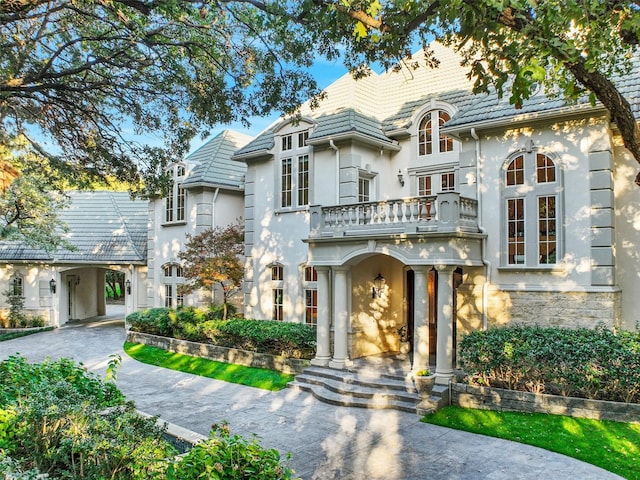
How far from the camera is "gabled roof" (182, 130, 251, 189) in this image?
21.3 metres

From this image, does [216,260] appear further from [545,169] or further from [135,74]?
[545,169]

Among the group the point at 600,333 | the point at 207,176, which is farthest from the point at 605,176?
the point at 207,176

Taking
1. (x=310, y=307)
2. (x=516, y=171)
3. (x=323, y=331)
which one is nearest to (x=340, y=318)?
(x=323, y=331)

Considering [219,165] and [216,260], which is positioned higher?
[219,165]

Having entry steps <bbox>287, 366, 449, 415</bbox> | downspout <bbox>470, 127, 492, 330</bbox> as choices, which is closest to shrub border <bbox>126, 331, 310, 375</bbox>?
entry steps <bbox>287, 366, 449, 415</bbox>

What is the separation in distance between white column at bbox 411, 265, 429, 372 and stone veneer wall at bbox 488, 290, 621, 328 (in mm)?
2027

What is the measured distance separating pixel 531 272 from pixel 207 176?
45.1 ft

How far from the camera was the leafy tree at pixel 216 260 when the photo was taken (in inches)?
717

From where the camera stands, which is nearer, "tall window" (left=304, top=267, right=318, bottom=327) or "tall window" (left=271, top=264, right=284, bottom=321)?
"tall window" (left=304, top=267, right=318, bottom=327)

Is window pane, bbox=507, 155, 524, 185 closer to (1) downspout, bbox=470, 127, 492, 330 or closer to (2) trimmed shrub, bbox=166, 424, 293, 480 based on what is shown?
(1) downspout, bbox=470, 127, 492, 330

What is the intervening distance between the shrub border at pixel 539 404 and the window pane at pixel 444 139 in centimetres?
723

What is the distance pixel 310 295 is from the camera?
55.8ft

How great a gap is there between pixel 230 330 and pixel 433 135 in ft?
30.6

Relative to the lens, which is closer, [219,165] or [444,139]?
[444,139]
